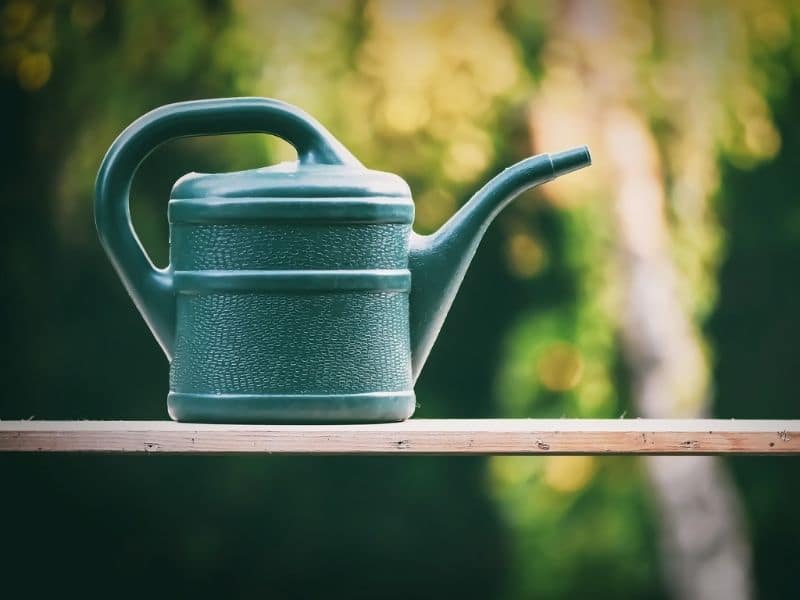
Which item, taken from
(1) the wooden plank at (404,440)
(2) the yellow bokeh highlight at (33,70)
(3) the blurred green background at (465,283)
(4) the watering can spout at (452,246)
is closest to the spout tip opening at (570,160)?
(4) the watering can spout at (452,246)

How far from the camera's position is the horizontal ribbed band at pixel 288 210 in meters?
1.58

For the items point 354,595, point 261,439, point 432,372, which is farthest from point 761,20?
point 261,439

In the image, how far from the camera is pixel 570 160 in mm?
1711

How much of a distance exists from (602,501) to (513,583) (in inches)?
18.3

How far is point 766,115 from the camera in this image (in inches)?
199

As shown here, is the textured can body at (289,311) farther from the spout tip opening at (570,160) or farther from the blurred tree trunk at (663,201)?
the blurred tree trunk at (663,201)

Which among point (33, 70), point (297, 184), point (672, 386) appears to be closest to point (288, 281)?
point (297, 184)

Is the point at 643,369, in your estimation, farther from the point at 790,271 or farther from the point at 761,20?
the point at 761,20

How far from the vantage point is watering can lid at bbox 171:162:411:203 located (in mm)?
1590

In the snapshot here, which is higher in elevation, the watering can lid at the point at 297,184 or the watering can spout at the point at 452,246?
the watering can lid at the point at 297,184

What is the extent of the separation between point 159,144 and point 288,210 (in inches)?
7.9

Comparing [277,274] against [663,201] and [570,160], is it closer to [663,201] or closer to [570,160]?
[570,160]

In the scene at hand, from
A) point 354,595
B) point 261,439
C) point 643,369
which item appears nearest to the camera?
point 261,439

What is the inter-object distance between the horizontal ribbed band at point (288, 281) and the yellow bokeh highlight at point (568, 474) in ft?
10.8
